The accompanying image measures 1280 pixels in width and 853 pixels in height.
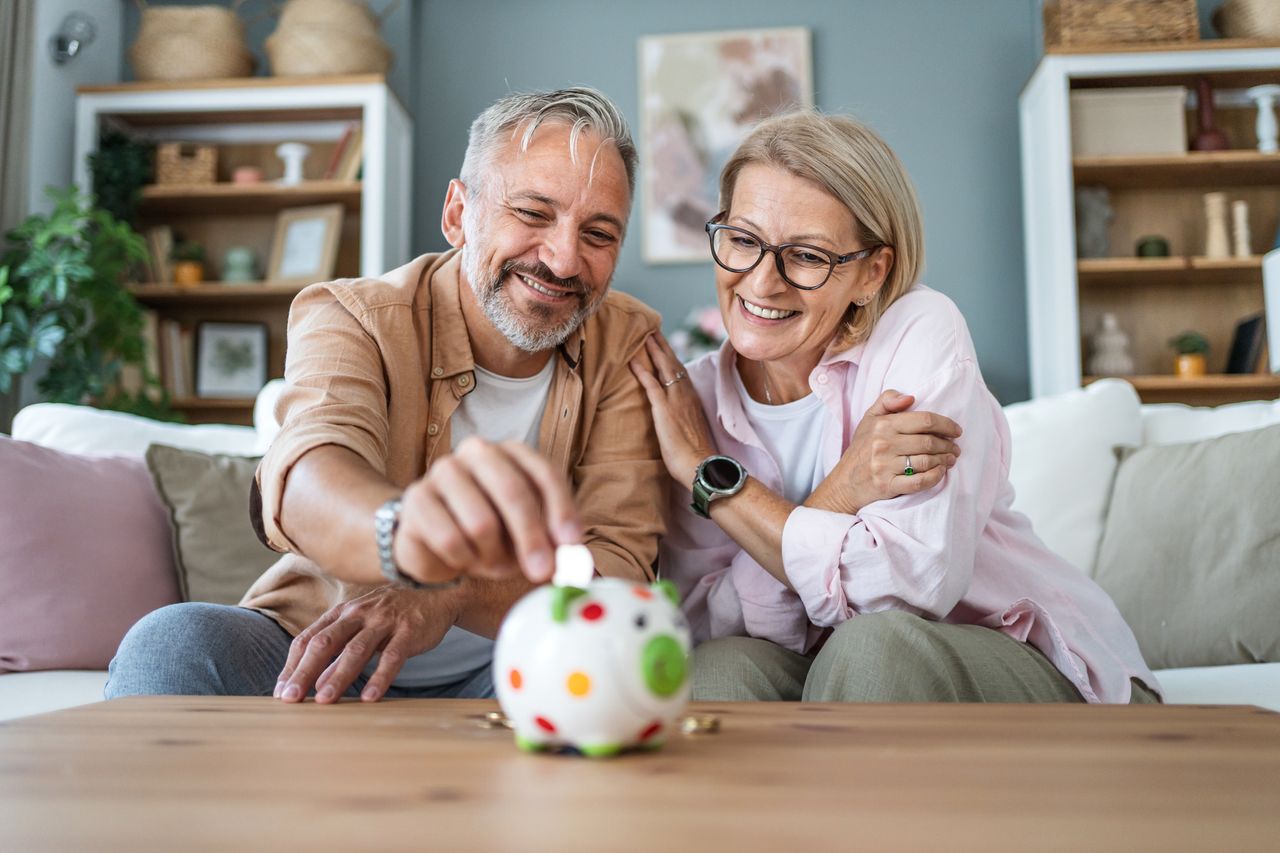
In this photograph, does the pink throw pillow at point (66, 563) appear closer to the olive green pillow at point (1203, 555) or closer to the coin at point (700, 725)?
the coin at point (700, 725)

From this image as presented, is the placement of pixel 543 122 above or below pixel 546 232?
above

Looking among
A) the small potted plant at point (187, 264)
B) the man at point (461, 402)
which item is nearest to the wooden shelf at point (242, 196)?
the small potted plant at point (187, 264)

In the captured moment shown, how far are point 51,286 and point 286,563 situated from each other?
99.5 inches

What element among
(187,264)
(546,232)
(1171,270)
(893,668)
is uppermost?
(187,264)

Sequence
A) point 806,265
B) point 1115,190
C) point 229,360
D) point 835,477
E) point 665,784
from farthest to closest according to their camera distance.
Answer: point 229,360
point 1115,190
point 806,265
point 835,477
point 665,784

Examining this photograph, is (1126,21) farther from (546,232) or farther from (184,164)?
(184,164)

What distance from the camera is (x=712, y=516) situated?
1.56m

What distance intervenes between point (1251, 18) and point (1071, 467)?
9.05ft

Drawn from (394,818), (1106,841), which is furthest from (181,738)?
(1106,841)

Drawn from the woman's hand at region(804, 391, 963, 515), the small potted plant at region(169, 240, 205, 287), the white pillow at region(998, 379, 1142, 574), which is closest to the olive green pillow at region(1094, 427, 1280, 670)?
the white pillow at region(998, 379, 1142, 574)

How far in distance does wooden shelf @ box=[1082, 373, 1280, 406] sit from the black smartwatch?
284 cm

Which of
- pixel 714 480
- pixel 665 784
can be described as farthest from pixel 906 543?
pixel 665 784

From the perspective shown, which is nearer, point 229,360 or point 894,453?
point 894,453

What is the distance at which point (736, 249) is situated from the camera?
1.65 m
